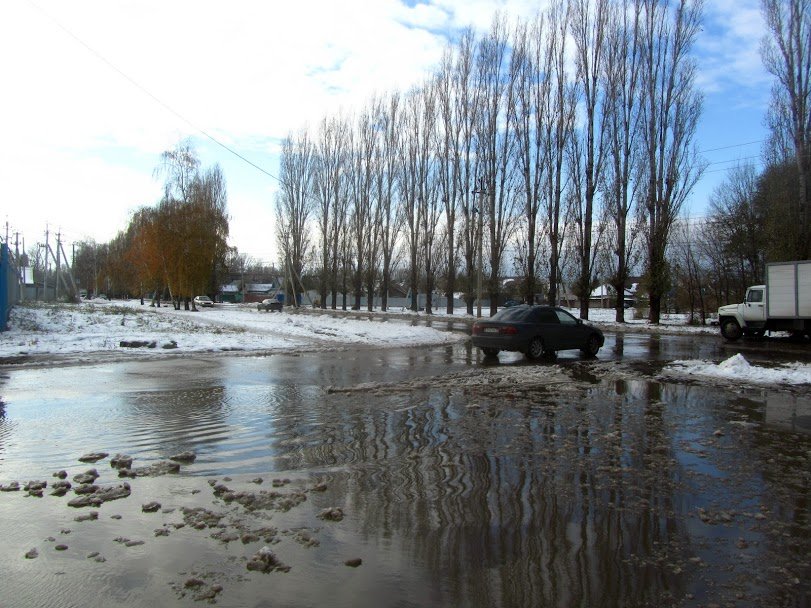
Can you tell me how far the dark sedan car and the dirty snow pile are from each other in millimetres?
3157

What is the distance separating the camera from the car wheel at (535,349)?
15445 millimetres

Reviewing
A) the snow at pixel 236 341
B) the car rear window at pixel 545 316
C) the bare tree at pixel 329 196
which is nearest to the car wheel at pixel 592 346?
the car rear window at pixel 545 316

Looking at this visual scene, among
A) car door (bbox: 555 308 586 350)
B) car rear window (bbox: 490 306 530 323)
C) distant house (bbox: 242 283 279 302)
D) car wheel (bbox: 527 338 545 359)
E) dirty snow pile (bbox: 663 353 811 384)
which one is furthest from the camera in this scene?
distant house (bbox: 242 283 279 302)

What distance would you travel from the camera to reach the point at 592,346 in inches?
667

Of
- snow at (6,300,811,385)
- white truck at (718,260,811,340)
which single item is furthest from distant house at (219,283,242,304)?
white truck at (718,260,811,340)

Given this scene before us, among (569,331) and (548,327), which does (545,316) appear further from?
(569,331)

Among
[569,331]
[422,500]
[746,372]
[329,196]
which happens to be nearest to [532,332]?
[569,331]

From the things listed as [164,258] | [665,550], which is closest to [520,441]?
[665,550]

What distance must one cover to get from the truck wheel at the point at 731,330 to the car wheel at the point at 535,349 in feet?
42.2

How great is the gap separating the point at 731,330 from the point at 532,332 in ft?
43.9

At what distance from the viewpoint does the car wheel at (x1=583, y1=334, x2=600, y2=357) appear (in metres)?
16.8

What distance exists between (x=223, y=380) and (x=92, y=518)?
740 cm

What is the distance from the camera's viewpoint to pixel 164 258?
47.9m

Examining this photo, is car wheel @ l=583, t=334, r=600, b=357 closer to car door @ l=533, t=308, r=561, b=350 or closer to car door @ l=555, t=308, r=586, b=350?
car door @ l=555, t=308, r=586, b=350
